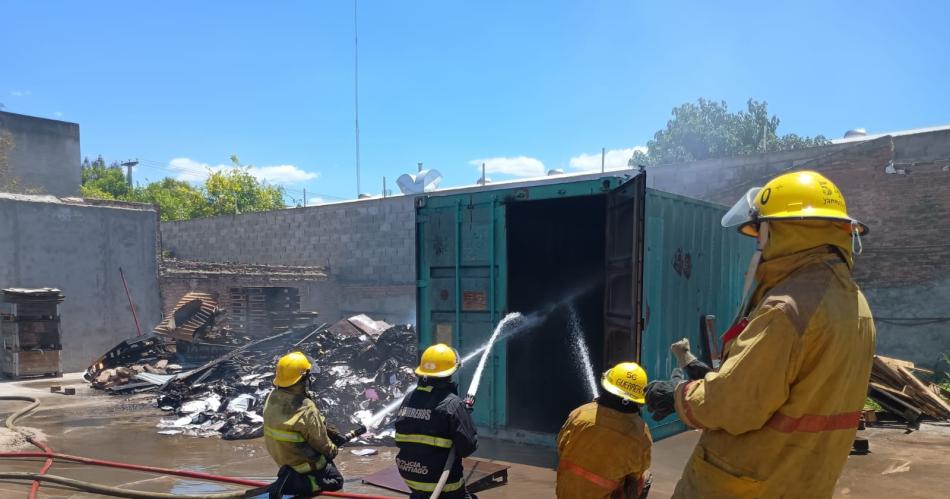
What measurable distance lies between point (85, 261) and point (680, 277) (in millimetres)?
14705

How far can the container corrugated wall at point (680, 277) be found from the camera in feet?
21.4

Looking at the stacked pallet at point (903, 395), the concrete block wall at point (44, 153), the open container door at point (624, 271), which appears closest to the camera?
the open container door at point (624, 271)

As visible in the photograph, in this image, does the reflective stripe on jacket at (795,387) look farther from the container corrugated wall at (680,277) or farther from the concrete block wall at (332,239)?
the concrete block wall at (332,239)

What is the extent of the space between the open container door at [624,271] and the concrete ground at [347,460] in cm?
140

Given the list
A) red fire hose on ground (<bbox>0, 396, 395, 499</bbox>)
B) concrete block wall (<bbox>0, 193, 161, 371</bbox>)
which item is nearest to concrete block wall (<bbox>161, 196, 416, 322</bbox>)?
concrete block wall (<bbox>0, 193, 161, 371</bbox>)

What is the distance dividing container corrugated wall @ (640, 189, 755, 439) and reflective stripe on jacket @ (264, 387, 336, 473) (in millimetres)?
3176

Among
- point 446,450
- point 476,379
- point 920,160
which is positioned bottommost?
point 476,379

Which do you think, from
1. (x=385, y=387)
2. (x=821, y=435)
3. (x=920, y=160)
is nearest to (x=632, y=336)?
(x=821, y=435)

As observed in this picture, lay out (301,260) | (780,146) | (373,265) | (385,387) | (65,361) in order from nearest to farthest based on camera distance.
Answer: (385,387) → (65,361) → (373,265) → (301,260) → (780,146)

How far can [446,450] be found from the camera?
364cm

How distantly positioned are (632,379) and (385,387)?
723 centimetres

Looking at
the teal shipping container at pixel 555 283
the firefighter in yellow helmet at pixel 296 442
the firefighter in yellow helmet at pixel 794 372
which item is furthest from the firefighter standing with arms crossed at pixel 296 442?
the teal shipping container at pixel 555 283

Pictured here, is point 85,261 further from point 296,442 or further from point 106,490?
point 296,442

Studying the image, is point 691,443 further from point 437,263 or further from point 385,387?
point 385,387
